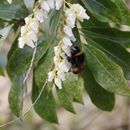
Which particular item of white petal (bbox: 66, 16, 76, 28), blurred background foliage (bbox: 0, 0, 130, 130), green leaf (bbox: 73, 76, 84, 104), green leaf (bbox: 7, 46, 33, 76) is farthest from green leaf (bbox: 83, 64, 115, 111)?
blurred background foliage (bbox: 0, 0, 130, 130)

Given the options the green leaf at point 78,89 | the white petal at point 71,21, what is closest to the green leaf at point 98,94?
the green leaf at point 78,89

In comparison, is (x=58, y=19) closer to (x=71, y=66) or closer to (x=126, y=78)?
(x=71, y=66)

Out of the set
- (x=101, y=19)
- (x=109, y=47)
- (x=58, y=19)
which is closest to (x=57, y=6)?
(x=58, y=19)

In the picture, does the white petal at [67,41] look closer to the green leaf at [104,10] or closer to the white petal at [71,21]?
the white petal at [71,21]

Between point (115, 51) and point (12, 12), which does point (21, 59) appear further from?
point (115, 51)

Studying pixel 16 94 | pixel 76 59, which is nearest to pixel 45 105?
pixel 16 94
